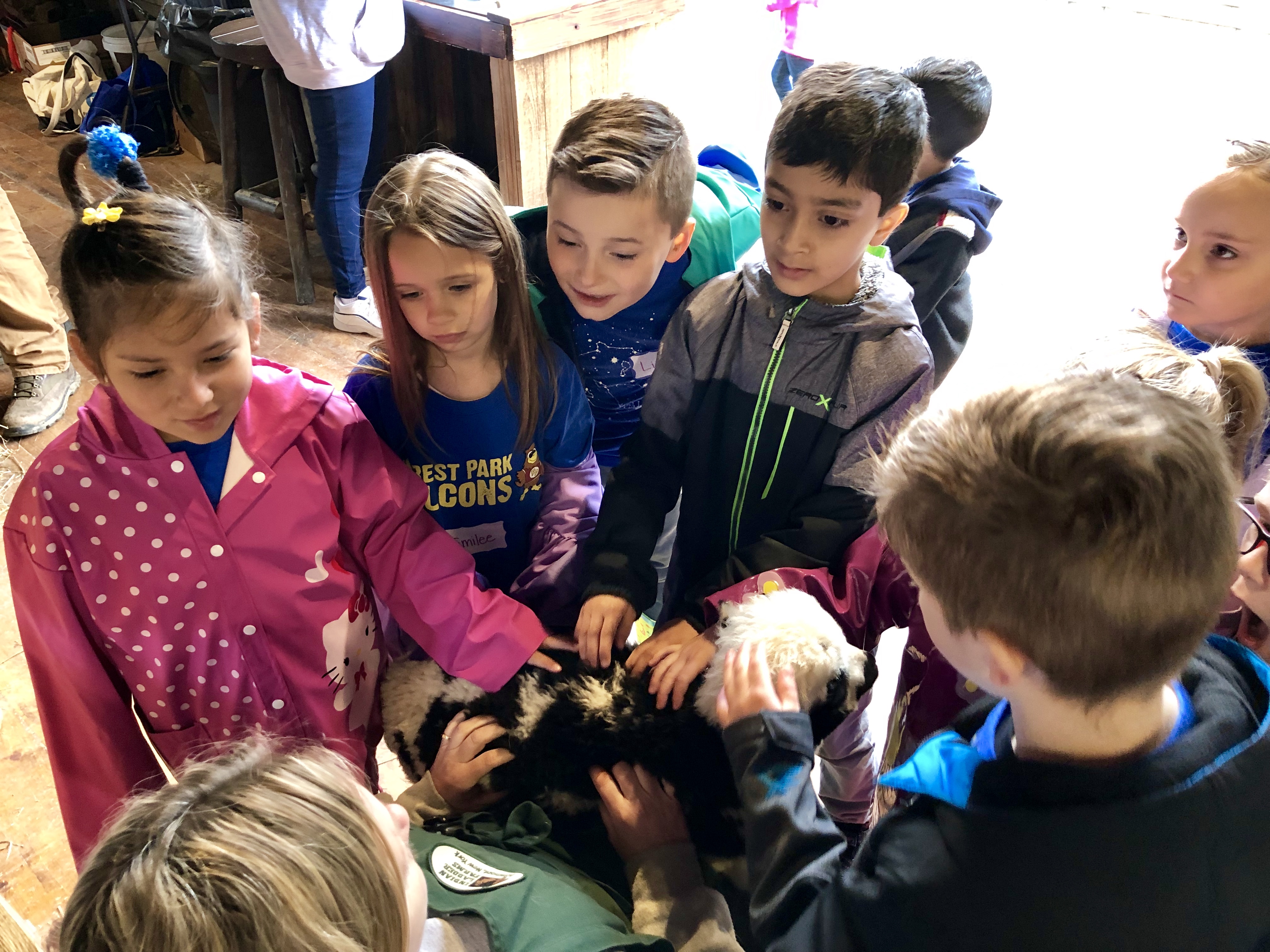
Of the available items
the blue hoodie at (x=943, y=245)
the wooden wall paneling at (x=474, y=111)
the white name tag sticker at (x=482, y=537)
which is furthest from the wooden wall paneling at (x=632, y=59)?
the white name tag sticker at (x=482, y=537)

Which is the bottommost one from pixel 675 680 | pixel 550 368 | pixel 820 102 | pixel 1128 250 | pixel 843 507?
pixel 1128 250

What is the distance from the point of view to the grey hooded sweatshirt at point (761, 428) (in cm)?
122

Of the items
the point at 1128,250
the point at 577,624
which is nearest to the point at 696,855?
the point at 577,624

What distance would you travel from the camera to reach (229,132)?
130 inches

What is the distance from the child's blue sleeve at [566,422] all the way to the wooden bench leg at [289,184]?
2.28m

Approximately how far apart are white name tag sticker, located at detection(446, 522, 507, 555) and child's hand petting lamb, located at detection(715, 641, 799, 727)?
0.57 metres

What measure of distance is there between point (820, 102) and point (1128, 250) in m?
2.71

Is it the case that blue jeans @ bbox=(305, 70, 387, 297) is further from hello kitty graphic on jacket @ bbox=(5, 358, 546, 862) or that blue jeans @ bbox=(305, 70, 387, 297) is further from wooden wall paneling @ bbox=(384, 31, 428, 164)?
hello kitty graphic on jacket @ bbox=(5, 358, 546, 862)

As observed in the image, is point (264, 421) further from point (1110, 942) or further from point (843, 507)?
point (1110, 942)

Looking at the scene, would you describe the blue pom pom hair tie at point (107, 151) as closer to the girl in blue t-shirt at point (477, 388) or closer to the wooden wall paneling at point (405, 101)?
the girl in blue t-shirt at point (477, 388)

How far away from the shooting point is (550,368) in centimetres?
137

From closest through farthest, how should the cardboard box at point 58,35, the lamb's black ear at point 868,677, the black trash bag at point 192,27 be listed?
the lamb's black ear at point 868,677 < the black trash bag at point 192,27 < the cardboard box at point 58,35

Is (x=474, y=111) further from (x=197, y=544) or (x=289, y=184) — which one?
(x=197, y=544)

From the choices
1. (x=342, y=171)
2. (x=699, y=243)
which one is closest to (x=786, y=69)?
(x=342, y=171)
